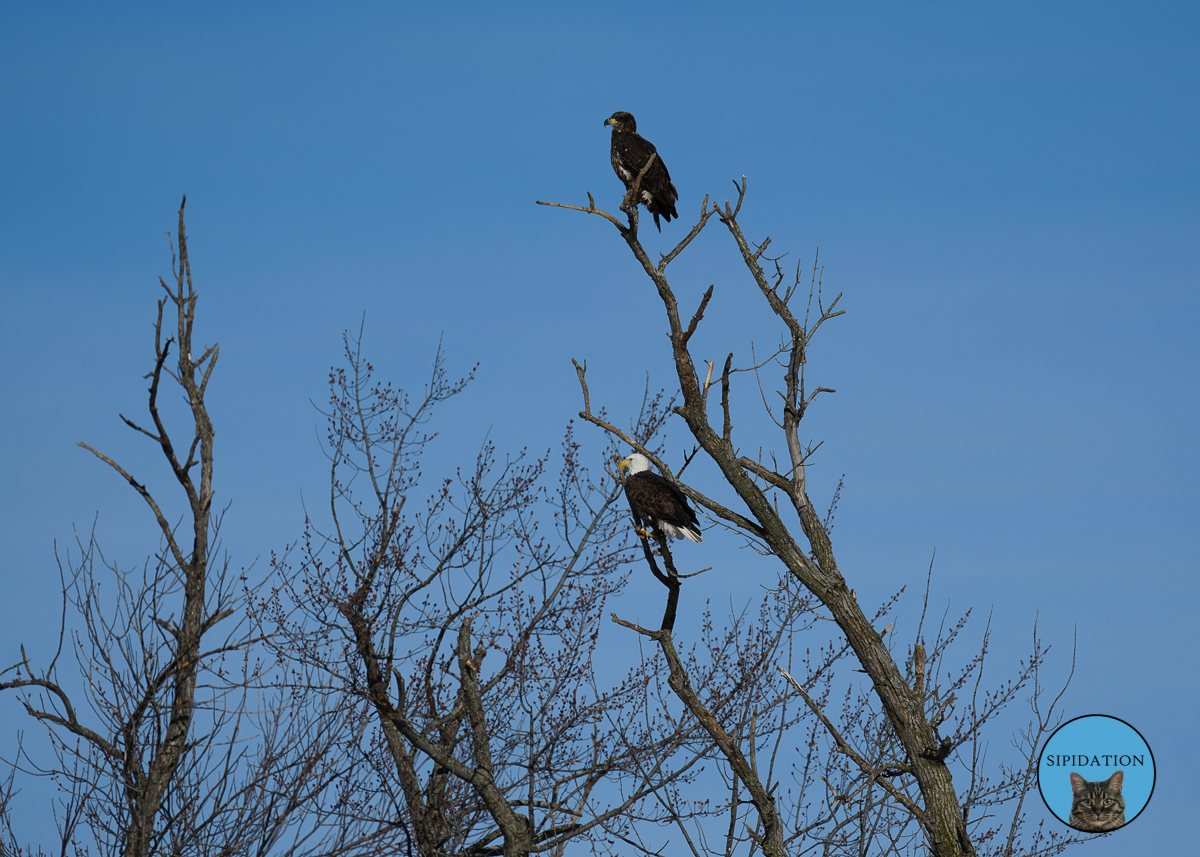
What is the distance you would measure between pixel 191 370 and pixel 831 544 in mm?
5801

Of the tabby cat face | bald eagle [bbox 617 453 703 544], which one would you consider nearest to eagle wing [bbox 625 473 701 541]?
bald eagle [bbox 617 453 703 544]

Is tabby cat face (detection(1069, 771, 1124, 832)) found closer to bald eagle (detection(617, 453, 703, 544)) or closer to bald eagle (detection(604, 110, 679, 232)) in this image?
bald eagle (detection(617, 453, 703, 544))

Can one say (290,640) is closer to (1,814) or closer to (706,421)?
(1,814)

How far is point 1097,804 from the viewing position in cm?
573

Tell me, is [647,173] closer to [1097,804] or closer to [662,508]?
[662,508]

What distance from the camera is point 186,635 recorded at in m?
7.95

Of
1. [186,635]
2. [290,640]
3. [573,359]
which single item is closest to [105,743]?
[186,635]

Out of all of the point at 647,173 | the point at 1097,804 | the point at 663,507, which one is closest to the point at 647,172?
the point at 647,173

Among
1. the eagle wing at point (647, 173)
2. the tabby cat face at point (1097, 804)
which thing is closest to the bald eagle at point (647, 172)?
the eagle wing at point (647, 173)

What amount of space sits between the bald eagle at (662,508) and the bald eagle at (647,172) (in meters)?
2.67

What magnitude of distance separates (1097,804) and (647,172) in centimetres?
553

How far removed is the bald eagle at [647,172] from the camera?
27.6 feet

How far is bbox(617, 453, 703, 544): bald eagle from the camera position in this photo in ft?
22.2

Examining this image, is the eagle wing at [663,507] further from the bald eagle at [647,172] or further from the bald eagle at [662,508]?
the bald eagle at [647,172]
